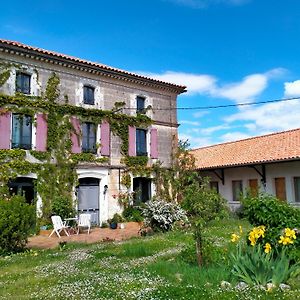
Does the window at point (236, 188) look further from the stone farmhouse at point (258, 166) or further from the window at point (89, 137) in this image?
the window at point (89, 137)

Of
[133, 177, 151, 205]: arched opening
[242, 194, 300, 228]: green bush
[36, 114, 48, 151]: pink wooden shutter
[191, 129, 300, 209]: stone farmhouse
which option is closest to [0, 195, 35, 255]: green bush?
[36, 114, 48, 151]: pink wooden shutter

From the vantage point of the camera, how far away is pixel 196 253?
695cm

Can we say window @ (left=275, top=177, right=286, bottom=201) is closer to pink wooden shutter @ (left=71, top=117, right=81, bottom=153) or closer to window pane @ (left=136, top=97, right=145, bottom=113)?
window pane @ (left=136, top=97, right=145, bottom=113)

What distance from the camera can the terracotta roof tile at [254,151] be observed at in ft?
56.0

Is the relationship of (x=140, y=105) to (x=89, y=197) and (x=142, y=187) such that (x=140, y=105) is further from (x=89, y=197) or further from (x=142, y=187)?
(x=89, y=197)

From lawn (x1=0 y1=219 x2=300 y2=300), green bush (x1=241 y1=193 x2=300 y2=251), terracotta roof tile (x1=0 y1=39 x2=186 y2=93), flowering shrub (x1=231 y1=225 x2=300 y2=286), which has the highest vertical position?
terracotta roof tile (x1=0 y1=39 x2=186 y2=93)

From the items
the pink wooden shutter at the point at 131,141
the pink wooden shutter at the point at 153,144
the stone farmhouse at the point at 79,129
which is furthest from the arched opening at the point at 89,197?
the pink wooden shutter at the point at 153,144

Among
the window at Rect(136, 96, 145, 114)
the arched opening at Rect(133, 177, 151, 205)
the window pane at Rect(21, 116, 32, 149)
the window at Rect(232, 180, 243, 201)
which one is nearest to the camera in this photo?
the window pane at Rect(21, 116, 32, 149)

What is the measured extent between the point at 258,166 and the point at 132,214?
7.72 meters

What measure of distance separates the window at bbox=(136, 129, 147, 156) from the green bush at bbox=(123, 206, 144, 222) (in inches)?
129

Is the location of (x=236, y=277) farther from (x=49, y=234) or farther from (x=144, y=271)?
(x=49, y=234)

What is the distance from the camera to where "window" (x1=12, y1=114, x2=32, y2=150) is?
49.6ft

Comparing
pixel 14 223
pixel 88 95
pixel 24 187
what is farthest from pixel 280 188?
pixel 14 223

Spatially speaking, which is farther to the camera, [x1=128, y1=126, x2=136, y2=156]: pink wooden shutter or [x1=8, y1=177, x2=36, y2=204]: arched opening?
[x1=128, y1=126, x2=136, y2=156]: pink wooden shutter
